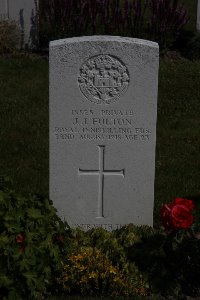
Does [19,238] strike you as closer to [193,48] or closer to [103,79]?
[103,79]

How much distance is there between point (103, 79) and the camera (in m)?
5.72

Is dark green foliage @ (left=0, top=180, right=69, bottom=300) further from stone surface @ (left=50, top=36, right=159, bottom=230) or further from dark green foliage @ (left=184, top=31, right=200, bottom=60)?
dark green foliage @ (left=184, top=31, right=200, bottom=60)

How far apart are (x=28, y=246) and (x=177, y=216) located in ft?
3.43

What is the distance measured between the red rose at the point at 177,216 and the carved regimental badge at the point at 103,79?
3.07 feet

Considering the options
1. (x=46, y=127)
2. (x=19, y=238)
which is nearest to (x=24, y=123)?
(x=46, y=127)

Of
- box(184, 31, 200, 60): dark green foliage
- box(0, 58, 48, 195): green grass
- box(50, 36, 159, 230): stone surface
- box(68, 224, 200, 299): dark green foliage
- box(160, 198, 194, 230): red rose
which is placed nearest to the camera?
box(160, 198, 194, 230): red rose

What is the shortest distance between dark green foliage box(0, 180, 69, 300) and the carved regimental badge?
35.0 inches

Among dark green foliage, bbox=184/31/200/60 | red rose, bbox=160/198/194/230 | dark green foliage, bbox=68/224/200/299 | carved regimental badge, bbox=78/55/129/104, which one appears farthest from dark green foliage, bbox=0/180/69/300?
dark green foliage, bbox=184/31/200/60

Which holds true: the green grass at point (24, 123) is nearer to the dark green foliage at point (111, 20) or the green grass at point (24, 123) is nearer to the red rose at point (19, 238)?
the dark green foliage at point (111, 20)

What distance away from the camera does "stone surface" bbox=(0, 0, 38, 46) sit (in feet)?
38.2

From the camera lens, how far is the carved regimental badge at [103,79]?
5.66 meters

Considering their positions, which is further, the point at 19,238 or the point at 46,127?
the point at 46,127

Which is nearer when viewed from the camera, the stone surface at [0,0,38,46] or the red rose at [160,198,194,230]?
the red rose at [160,198,194,230]

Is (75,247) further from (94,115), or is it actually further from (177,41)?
(177,41)
